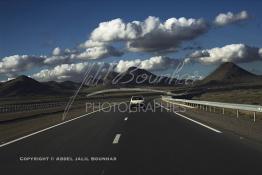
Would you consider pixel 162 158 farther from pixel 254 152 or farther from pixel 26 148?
pixel 26 148

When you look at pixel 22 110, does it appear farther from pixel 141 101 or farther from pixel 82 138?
pixel 82 138

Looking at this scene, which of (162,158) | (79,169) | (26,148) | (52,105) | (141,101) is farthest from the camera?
Answer: (52,105)

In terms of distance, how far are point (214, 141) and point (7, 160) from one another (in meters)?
6.59

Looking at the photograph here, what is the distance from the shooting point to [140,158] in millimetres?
11102

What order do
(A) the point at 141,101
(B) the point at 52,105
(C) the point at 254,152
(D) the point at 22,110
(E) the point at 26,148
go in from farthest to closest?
1. (B) the point at 52,105
2. (D) the point at 22,110
3. (A) the point at 141,101
4. (E) the point at 26,148
5. (C) the point at 254,152

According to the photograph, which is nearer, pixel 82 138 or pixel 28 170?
pixel 28 170

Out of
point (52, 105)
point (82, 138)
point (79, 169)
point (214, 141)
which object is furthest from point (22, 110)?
point (79, 169)

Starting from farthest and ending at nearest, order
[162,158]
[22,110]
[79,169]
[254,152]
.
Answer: [22,110], [254,152], [162,158], [79,169]

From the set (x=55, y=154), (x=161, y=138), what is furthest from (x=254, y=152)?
(x=55, y=154)

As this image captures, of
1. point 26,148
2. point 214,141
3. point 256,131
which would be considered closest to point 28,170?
point 26,148

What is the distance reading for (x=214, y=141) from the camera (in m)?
14.5

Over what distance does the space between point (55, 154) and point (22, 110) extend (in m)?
40.8

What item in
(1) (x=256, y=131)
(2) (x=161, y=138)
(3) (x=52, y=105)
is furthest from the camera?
(3) (x=52, y=105)

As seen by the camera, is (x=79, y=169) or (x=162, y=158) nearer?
(x=79, y=169)
